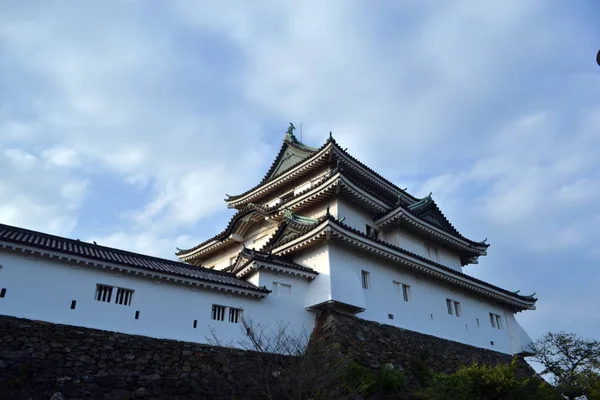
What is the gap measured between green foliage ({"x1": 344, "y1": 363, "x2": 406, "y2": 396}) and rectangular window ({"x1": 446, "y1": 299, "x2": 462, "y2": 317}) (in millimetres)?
8141

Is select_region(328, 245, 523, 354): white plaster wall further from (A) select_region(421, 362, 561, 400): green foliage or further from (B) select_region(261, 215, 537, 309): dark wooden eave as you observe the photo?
(A) select_region(421, 362, 561, 400): green foliage

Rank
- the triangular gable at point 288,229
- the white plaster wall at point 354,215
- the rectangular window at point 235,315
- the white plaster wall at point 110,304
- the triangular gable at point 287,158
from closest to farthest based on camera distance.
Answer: the white plaster wall at point 110,304 < the rectangular window at point 235,315 < the triangular gable at point 288,229 < the white plaster wall at point 354,215 < the triangular gable at point 287,158

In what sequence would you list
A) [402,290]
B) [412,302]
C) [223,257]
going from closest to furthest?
[402,290], [412,302], [223,257]

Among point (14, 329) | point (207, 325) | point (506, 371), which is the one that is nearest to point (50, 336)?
point (14, 329)

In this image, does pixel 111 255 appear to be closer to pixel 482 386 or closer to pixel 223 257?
pixel 223 257

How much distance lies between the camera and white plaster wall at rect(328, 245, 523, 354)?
19.5 metres

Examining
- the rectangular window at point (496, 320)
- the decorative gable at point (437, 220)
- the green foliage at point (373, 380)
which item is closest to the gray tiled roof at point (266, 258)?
the green foliage at point (373, 380)

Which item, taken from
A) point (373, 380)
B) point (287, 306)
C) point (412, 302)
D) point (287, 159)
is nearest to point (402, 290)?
point (412, 302)

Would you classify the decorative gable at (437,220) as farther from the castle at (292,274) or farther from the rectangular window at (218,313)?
the rectangular window at (218,313)

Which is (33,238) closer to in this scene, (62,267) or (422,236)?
(62,267)

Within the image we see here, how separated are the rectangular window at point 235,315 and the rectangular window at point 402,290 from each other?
27.2 feet

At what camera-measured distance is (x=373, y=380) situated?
1583 centimetres

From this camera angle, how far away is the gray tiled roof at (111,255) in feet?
47.6

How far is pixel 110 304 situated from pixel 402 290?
13258 millimetres
